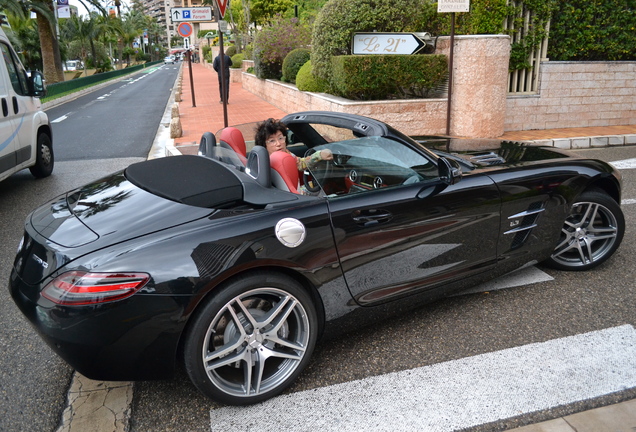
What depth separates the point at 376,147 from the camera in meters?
3.26

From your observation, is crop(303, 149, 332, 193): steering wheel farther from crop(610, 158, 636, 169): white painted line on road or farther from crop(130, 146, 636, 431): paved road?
crop(610, 158, 636, 169): white painted line on road

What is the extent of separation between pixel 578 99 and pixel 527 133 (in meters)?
1.65

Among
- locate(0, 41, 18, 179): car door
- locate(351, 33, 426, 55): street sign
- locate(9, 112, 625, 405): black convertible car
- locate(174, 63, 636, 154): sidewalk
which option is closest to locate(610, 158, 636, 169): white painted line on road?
locate(174, 63, 636, 154): sidewalk

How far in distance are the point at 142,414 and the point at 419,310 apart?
6.16 feet

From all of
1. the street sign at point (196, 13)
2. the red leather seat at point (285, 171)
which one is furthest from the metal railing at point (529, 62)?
the red leather seat at point (285, 171)

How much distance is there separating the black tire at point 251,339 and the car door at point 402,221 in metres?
0.37

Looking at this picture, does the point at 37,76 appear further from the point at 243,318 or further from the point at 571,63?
the point at 571,63

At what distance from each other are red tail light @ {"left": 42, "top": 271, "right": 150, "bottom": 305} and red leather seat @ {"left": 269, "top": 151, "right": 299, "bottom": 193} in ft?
3.39

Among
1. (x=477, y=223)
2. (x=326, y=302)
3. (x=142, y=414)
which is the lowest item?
(x=142, y=414)

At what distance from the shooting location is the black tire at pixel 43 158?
26.0 feet

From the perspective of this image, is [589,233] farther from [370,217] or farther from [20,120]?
[20,120]

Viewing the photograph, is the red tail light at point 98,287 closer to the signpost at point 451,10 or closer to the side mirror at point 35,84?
the side mirror at point 35,84

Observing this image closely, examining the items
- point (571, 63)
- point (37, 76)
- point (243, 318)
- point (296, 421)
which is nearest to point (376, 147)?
point (243, 318)

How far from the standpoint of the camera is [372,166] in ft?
10.7
